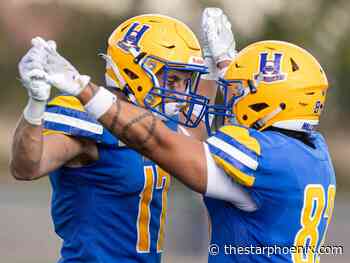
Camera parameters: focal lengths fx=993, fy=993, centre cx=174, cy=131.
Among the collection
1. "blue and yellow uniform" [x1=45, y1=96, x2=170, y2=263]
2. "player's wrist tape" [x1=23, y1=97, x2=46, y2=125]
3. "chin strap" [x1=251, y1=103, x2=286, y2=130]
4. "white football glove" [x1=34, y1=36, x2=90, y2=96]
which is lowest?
"blue and yellow uniform" [x1=45, y1=96, x2=170, y2=263]

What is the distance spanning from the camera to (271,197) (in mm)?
3797

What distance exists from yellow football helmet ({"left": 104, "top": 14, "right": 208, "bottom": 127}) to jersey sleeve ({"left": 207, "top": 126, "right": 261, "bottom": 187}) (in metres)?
0.37

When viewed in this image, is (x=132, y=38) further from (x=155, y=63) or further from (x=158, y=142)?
(x=158, y=142)

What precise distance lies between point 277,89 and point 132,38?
710 mm

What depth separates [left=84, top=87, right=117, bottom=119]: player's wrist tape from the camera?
11.5 ft

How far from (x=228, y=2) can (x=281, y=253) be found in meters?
8.82

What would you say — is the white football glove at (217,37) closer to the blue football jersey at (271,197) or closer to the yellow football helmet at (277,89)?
the yellow football helmet at (277,89)

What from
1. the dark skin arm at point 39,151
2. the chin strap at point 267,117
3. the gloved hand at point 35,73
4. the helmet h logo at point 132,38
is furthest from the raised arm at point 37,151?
the chin strap at point 267,117

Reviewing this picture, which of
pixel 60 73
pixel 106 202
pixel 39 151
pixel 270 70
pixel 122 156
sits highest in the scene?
pixel 60 73

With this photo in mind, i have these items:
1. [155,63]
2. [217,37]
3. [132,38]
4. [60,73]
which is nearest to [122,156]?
[155,63]

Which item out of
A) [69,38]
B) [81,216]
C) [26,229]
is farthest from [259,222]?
[69,38]

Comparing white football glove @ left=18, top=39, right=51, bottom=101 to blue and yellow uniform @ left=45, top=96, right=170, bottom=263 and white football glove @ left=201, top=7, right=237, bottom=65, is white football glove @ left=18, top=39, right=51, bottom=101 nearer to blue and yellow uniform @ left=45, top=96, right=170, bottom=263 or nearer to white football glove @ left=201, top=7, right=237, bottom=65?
blue and yellow uniform @ left=45, top=96, right=170, bottom=263

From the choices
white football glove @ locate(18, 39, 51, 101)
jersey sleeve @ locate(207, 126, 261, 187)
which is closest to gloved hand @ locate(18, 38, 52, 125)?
white football glove @ locate(18, 39, 51, 101)

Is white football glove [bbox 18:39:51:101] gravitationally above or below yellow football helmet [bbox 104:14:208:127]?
above
